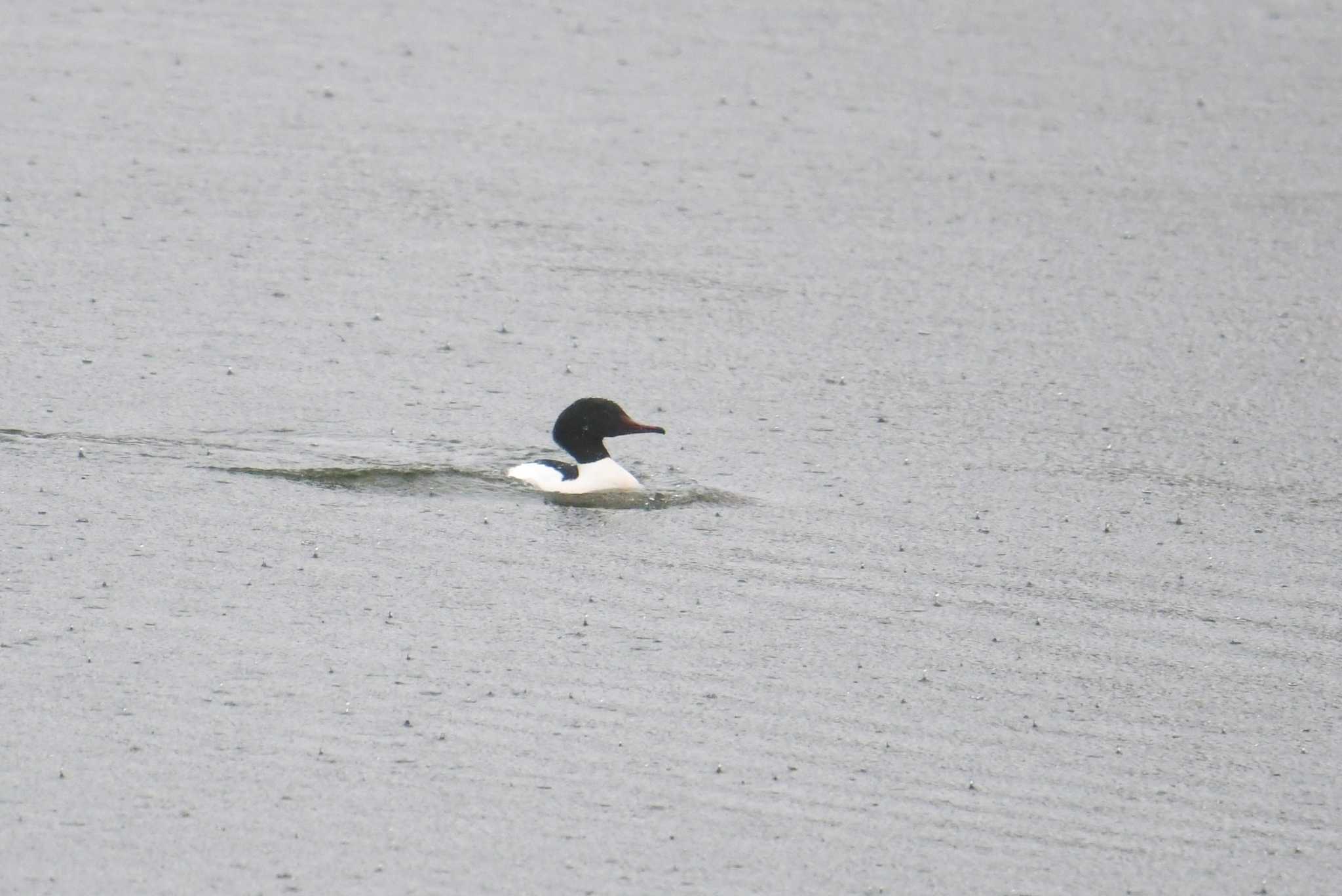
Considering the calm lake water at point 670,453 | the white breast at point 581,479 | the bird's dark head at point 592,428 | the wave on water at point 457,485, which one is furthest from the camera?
the bird's dark head at point 592,428

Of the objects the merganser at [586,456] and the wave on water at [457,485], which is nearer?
the wave on water at [457,485]

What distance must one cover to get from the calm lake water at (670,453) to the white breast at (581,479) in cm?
9

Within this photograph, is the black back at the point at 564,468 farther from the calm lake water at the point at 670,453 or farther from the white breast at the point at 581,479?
the calm lake water at the point at 670,453

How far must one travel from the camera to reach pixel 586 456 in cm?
936

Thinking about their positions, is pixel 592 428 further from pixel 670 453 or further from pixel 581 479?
pixel 670 453

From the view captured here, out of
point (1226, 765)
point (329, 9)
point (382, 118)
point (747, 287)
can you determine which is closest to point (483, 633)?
point (1226, 765)

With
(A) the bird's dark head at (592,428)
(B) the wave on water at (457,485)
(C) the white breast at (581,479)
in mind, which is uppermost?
(A) the bird's dark head at (592,428)

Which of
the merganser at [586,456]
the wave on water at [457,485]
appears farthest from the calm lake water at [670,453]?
the merganser at [586,456]

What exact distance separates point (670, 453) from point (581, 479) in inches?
22.1

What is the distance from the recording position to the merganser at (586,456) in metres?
9.23

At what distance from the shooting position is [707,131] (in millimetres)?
14547

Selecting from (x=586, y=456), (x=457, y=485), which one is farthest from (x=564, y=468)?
(x=457, y=485)

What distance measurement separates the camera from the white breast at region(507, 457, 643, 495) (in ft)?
30.2

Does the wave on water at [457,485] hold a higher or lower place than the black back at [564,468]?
lower
